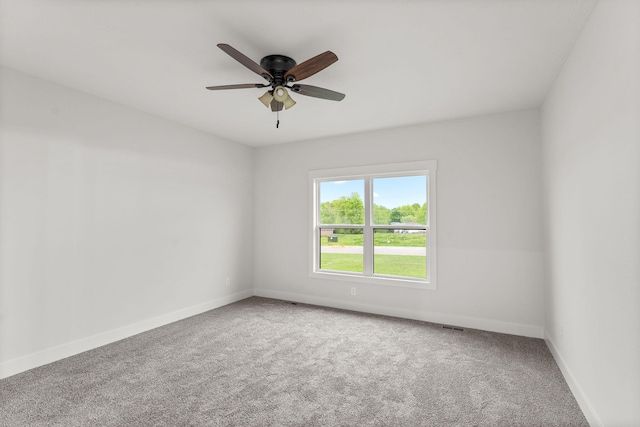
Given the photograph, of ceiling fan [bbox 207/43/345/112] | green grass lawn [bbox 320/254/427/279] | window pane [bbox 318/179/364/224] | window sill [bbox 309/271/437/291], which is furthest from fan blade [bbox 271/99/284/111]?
window sill [bbox 309/271/437/291]

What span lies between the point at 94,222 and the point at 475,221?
4363 millimetres

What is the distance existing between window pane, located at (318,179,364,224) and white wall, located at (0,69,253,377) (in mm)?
1674

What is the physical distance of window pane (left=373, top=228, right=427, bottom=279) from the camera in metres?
4.24

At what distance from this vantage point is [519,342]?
10.9 feet

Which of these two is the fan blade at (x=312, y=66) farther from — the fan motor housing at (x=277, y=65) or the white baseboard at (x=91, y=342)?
the white baseboard at (x=91, y=342)

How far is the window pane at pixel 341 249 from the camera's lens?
472 cm

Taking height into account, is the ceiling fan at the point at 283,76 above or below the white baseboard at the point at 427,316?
above

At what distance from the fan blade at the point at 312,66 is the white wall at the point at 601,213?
1.52 m

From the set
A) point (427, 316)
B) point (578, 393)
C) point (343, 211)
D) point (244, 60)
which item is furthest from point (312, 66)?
point (427, 316)

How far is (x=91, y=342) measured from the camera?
317 centimetres

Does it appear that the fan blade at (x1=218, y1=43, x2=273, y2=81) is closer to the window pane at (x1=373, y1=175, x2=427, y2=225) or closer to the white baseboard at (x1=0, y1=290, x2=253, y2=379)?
the window pane at (x1=373, y1=175, x2=427, y2=225)

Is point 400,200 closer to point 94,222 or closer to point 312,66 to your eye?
point 312,66

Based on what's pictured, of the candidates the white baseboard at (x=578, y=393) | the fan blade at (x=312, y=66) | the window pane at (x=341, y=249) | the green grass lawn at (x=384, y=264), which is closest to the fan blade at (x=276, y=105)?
the fan blade at (x=312, y=66)

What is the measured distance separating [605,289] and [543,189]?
Result: 193 cm
